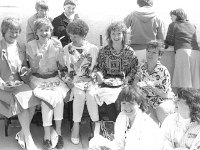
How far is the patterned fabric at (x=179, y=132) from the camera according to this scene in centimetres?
341

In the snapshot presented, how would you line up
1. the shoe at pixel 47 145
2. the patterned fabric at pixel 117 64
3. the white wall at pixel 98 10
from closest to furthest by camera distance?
the shoe at pixel 47 145
the patterned fabric at pixel 117 64
the white wall at pixel 98 10

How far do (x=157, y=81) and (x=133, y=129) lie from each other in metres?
1.25

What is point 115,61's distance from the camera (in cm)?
486

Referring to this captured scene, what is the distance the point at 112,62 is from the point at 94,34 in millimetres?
1229

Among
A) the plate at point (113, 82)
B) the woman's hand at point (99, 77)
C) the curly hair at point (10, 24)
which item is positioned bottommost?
the plate at point (113, 82)

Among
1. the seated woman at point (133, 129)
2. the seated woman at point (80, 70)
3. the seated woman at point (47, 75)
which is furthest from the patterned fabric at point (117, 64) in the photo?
the seated woman at point (133, 129)

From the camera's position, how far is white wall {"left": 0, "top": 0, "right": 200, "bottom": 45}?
19.9ft

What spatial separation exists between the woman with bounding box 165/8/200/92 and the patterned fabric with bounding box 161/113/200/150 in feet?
7.06

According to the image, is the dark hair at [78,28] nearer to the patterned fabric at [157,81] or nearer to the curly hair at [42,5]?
the curly hair at [42,5]

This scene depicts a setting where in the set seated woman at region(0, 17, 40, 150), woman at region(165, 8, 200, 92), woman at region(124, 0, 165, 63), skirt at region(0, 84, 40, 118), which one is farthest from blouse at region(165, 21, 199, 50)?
skirt at region(0, 84, 40, 118)

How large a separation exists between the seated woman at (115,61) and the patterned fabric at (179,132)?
4.10 ft

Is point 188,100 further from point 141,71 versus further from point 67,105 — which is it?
point 67,105

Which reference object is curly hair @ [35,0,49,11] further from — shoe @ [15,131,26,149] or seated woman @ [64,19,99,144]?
shoe @ [15,131,26,149]

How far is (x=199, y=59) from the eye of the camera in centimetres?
566
